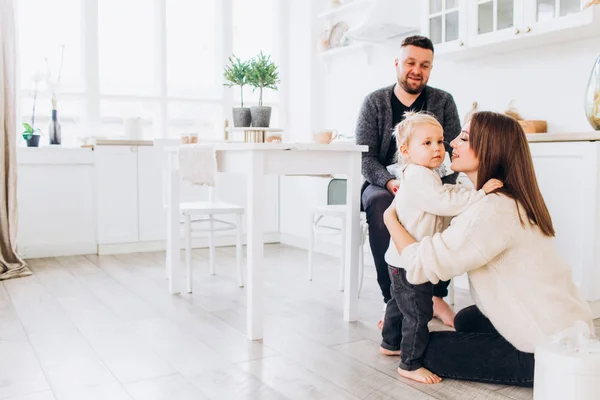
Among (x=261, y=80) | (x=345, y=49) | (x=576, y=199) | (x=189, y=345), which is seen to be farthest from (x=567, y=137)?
(x=345, y=49)

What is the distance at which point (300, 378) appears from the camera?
187 centimetres

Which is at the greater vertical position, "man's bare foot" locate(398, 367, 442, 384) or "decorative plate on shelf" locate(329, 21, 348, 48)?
"decorative plate on shelf" locate(329, 21, 348, 48)

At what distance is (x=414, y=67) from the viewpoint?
2580 millimetres

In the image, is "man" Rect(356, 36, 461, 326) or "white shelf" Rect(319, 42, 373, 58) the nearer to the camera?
"man" Rect(356, 36, 461, 326)

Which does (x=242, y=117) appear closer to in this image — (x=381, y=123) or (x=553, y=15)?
(x=381, y=123)

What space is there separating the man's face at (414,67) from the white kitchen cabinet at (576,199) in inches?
23.4

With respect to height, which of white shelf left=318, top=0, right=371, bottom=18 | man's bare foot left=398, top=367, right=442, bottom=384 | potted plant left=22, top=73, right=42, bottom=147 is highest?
white shelf left=318, top=0, right=371, bottom=18

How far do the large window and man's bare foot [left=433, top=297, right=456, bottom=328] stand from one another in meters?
2.92

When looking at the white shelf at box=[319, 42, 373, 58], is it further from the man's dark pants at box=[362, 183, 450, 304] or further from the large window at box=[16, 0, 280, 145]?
the man's dark pants at box=[362, 183, 450, 304]

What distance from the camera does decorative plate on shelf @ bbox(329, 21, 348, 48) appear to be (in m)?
4.44

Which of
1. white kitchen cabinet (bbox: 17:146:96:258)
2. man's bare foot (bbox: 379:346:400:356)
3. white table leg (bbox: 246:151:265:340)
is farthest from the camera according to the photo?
white kitchen cabinet (bbox: 17:146:96:258)

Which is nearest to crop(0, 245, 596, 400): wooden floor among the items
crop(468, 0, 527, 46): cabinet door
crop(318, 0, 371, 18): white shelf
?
crop(468, 0, 527, 46): cabinet door

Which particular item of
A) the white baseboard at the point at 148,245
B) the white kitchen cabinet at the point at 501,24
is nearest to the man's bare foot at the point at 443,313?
the white kitchen cabinet at the point at 501,24

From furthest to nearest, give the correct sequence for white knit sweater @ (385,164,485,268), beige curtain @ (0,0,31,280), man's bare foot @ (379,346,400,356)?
beige curtain @ (0,0,31,280)
man's bare foot @ (379,346,400,356)
white knit sweater @ (385,164,485,268)
